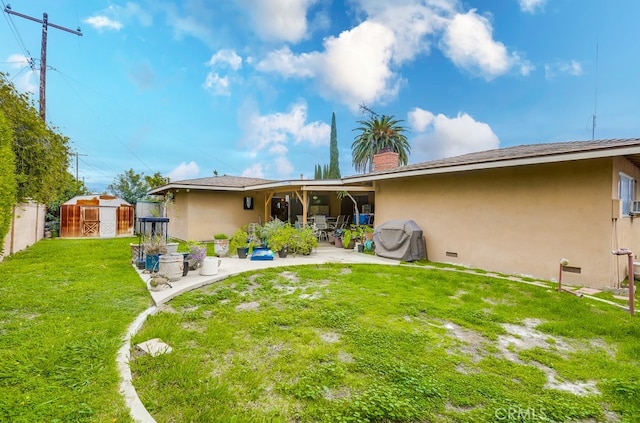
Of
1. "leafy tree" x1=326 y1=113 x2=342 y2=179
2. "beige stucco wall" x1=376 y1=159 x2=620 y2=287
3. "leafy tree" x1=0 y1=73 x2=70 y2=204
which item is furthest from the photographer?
"leafy tree" x1=326 y1=113 x2=342 y2=179

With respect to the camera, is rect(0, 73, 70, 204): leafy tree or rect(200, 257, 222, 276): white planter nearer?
rect(200, 257, 222, 276): white planter

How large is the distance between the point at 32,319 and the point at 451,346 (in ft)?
17.4

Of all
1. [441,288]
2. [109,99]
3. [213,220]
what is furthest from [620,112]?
[109,99]

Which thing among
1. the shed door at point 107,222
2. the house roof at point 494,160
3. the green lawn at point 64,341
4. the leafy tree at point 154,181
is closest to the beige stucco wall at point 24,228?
the shed door at point 107,222

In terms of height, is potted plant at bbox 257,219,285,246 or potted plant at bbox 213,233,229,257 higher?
potted plant at bbox 257,219,285,246

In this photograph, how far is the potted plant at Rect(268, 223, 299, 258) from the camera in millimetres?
9312

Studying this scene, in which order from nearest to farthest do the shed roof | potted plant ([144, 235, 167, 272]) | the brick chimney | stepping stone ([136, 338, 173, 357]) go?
stepping stone ([136, 338, 173, 357]) < potted plant ([144, 235, 167, 272]) < the brick chimney < the shed roof

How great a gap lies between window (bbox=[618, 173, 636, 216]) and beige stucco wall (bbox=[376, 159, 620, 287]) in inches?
36.9

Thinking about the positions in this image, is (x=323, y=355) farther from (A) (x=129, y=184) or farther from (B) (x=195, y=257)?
(A) (x=129, y=184)

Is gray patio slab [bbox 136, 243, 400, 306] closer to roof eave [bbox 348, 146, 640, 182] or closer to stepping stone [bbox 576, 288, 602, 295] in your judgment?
roof eave [bbox 348, 146, 640, 182]

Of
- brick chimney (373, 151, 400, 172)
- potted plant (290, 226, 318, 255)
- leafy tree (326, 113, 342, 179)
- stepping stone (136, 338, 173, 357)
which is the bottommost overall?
stepping stone (136, 338, 173, 357)

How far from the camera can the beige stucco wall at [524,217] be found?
20.3ft

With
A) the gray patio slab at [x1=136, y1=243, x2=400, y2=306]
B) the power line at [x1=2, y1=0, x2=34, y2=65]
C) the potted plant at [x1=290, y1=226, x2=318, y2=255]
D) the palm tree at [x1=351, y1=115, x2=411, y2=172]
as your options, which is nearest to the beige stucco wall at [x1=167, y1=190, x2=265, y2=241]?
the gray patio slab at [x1=136, y1=243, x2=400, y2=306]

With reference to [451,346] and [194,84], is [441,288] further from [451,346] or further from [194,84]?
[194,84]
